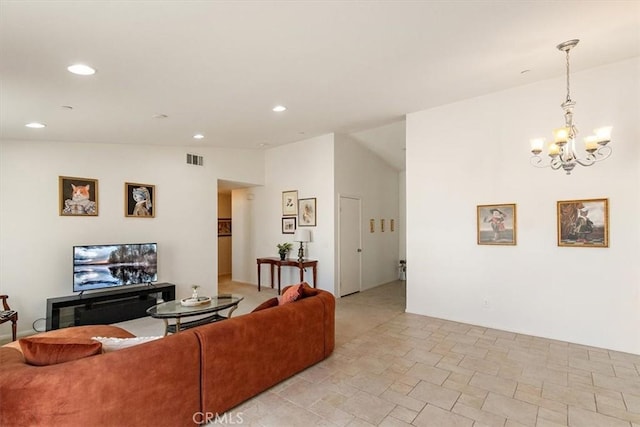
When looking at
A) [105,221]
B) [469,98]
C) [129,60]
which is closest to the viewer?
[129,60]

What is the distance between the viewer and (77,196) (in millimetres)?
4805

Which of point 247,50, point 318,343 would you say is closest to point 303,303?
point 318,343

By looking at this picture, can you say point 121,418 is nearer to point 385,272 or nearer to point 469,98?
point 469,98

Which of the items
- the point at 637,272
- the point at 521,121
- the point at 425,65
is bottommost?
the point at 637,272

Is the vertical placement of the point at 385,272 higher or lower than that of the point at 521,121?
lower

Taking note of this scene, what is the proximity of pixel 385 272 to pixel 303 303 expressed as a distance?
493cm

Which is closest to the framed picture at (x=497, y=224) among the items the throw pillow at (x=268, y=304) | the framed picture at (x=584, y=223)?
the framed picture at (x=584, y=223)

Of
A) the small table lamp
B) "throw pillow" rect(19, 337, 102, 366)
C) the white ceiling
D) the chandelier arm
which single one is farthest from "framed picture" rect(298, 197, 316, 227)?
"throw pillow" rect(19, 337, 102, 366)

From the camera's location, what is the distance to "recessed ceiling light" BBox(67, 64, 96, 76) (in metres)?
2.62

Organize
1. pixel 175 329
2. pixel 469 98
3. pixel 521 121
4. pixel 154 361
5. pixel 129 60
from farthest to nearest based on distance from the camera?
pixel 469 98
pixel 521 121
pixel 175 329
pixel 129 60
pixel 154 361

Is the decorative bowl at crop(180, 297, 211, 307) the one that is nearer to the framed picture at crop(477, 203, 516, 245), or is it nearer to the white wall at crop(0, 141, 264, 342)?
the white wall at crop(0, 141, 264, 342)

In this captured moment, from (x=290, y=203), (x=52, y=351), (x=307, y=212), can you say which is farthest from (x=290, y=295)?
(x=290, y=203)

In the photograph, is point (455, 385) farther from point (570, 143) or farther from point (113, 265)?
point (113, 265)

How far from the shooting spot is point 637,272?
3.44 metres
